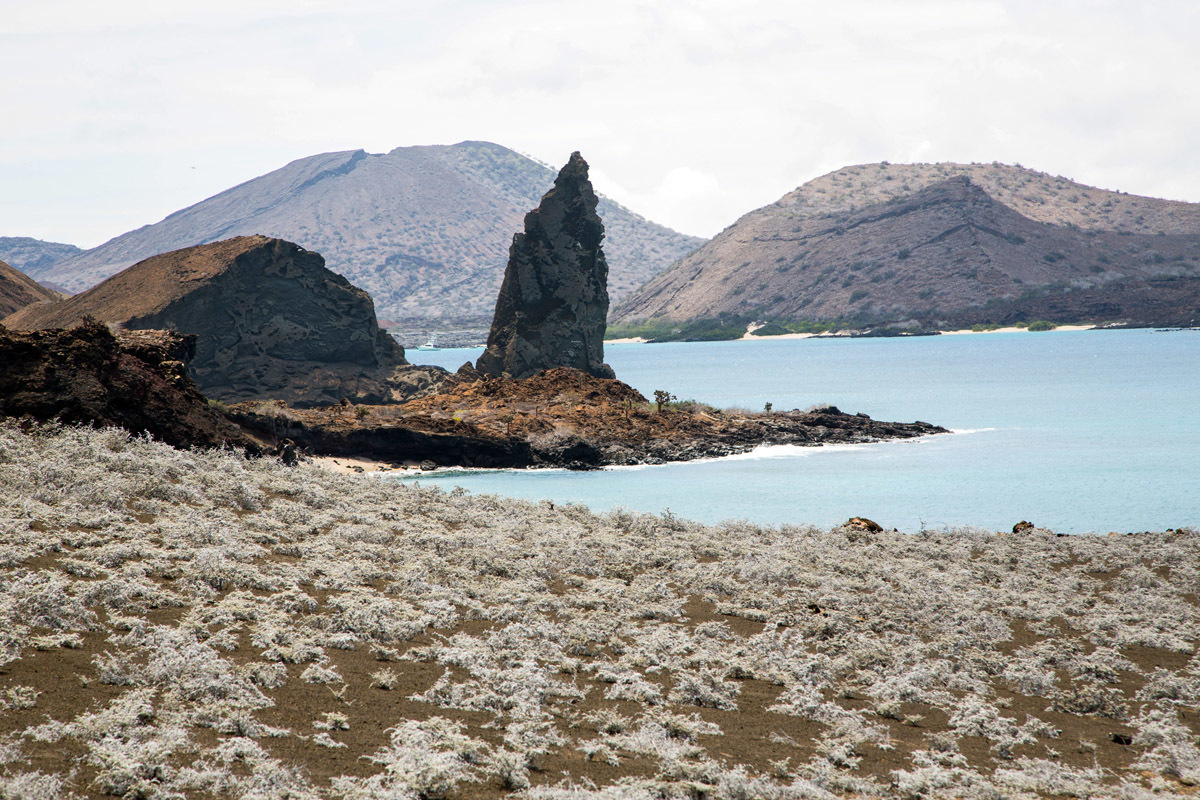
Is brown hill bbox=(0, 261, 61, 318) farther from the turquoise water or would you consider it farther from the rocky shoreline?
the turquoise water

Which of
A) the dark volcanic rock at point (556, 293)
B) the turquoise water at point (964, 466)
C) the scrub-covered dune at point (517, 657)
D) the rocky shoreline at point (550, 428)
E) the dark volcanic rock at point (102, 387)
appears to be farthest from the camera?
the dark volcanic rock at point (556, 293)

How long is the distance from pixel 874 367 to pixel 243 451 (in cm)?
10834

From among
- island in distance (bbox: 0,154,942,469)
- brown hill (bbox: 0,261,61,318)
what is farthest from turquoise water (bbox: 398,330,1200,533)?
brown hill (bbox: 0,261,61,318)

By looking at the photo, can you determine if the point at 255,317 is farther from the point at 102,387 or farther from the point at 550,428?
the point at 102,387

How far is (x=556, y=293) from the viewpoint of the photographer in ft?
208

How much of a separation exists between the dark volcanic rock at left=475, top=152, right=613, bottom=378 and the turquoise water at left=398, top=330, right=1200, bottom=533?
15.0 metres

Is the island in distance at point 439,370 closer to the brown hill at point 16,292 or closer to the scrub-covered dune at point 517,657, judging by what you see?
the brown hill at point 16,292

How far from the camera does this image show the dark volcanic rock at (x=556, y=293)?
206 feet

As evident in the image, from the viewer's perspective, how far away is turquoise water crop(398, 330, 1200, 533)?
3303 cm

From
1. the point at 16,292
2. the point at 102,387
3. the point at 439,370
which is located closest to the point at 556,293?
the point at 439,370

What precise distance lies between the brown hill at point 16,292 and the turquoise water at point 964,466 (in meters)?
55.1

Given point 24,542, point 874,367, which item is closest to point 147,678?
point 24,542

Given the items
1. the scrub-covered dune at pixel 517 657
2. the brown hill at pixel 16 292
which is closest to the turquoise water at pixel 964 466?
the scrub-covered dune at pixel 517 657

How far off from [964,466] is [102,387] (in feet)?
123
